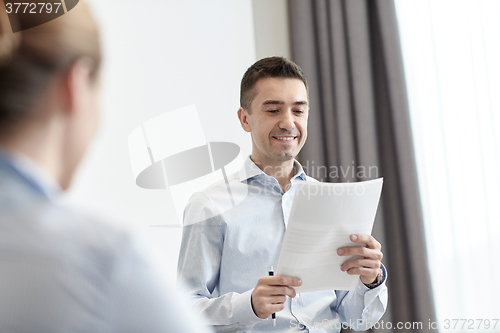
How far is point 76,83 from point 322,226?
0.81 meters

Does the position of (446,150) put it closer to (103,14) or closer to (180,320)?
(103,14)

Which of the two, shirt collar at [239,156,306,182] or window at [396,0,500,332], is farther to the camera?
window at [396,0,500,332]

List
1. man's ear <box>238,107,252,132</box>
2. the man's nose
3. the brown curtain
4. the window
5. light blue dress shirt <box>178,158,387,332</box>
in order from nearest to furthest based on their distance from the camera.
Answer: light blue dress shirt <box>178,158,387,332</box> → the man's nose → man's ear <box>238,107,252,132</box> → the window → the brown curtain

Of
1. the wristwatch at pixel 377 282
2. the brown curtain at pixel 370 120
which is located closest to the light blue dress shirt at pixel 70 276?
the wristwatch at pixel 377 282

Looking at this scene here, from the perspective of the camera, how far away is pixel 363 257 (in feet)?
3.84

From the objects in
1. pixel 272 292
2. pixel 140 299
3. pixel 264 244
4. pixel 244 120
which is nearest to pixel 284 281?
pixel 272 292

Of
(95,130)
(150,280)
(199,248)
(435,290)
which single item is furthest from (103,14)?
(435,290)

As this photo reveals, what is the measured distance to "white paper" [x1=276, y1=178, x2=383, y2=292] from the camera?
107cm

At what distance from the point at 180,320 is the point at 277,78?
123cm

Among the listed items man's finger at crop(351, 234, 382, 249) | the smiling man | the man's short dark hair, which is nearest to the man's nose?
Answer: the smiling man

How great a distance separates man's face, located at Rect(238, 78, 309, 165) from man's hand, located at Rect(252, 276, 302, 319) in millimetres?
492

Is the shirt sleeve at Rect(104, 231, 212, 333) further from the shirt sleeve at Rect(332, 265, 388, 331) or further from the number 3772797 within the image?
the shirt sleeve at Rect(332, 265, 388, 331)

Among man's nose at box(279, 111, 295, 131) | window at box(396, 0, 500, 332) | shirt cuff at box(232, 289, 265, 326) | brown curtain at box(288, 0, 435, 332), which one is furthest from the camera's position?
brown curtain at box(288, 0, 435, 332)

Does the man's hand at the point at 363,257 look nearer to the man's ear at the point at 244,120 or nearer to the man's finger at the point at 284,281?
the man's finger at the point at 284,281
